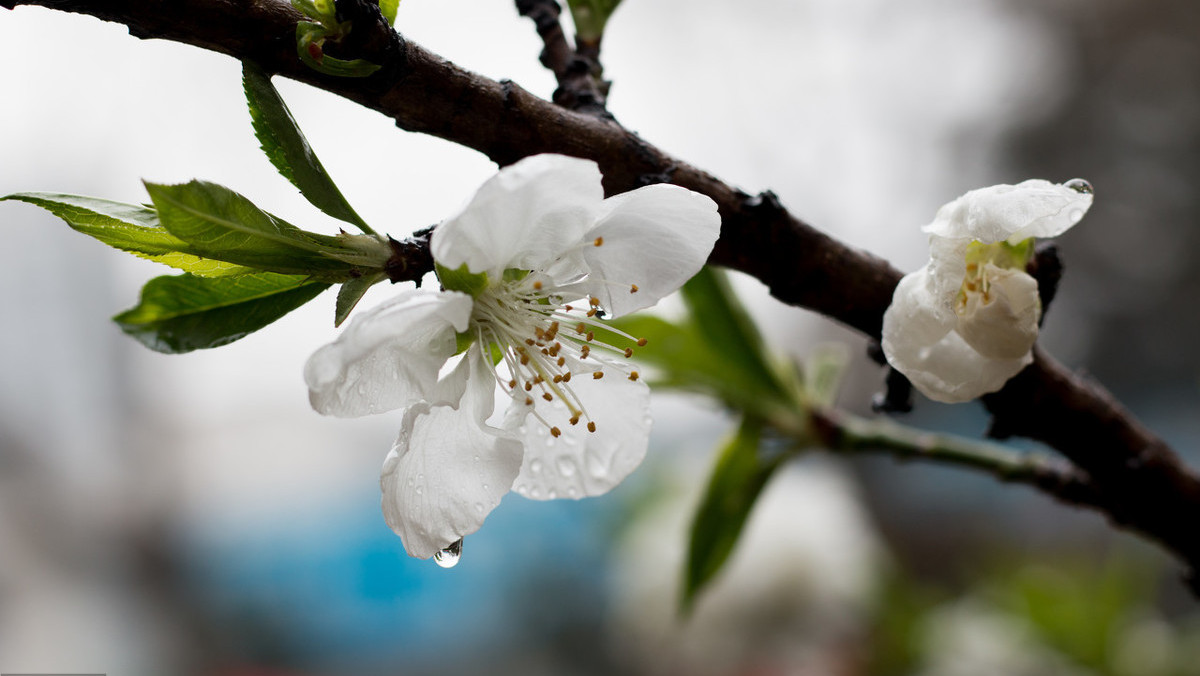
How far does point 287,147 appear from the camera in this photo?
0.74ft

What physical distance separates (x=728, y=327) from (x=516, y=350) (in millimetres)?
273

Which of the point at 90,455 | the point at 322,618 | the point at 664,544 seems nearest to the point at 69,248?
the point at 90,455

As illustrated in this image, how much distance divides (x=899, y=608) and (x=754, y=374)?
28.1 inches

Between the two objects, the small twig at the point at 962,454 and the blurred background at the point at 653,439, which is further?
the blurred background at the point at 653,439

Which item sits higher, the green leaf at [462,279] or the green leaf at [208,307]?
the green leaf at [208,307]

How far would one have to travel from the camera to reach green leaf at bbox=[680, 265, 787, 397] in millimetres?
515

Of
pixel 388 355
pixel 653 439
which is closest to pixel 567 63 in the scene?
pixel 388 355

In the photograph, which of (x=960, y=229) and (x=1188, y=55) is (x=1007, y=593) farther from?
(x=1188, y=55)

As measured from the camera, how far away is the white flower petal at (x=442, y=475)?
0.24 metres

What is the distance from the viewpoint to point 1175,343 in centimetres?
172

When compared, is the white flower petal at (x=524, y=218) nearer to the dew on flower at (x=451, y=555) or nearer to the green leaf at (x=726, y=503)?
the dew on flower at (x=451, y=555)

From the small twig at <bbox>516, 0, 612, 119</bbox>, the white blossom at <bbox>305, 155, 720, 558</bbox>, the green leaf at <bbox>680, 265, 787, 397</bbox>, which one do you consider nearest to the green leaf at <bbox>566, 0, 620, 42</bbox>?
the small twig at <bbox>516, 0, 612, 119</bbox>

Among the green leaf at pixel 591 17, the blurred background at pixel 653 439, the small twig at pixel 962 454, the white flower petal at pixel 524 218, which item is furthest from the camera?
the blurred background at pixel 653 439

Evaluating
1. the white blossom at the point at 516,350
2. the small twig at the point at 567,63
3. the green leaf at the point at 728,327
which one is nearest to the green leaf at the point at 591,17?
the small twig at the point at 567,63
